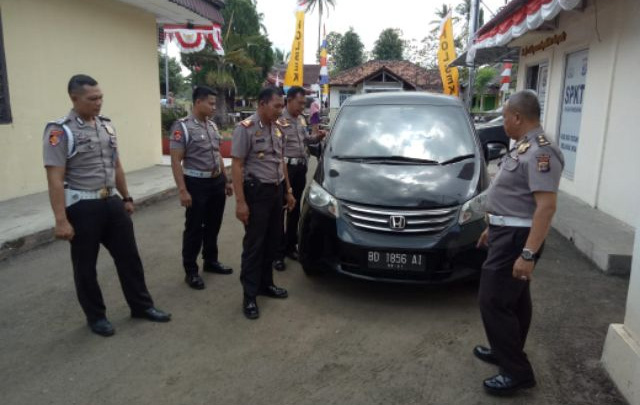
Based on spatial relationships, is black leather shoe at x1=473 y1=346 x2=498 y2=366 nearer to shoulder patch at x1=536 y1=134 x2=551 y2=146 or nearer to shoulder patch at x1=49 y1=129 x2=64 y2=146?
shoulder patch at x1=536 y1=134 x2=551 y2=146

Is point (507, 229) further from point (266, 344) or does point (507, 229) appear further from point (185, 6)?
point (185, 6)

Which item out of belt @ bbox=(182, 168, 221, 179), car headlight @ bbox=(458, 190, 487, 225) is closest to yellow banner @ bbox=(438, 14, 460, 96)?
car headlight @ bbox=(458, 190, 487, 225)

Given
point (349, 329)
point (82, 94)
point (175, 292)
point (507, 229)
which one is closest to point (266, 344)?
point (349, 329)

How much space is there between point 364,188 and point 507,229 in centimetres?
154

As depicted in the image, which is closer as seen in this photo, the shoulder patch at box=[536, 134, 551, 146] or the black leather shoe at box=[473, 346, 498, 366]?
the shoulder patch at box=[536, 134, 551, 146]

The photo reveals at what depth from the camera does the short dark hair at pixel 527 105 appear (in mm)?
2555

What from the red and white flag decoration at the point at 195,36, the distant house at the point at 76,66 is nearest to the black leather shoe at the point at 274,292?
the distant house at the point at 76,66

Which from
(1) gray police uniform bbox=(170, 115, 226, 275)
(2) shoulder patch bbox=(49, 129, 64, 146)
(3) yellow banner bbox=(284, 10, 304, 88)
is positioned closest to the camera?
(2) shoulder patch bbox=(49, 129, 64, 146)

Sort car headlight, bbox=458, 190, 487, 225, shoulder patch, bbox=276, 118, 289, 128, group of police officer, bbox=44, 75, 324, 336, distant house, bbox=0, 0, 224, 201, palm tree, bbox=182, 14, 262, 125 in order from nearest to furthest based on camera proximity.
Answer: group of police officer, bbox=44, 75, 324, 336
car headlight, bbox=458, 190, 487, 225
shoulder patch, bbox=276, 118, 289, 128
distant house, bbox=0, 0, 224, 201
palm tree, bbox=182, 14, 262, 125

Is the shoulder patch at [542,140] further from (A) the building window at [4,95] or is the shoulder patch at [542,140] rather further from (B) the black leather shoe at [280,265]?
(A) the building window at [4,95]

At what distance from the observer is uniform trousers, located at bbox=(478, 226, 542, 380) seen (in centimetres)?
259

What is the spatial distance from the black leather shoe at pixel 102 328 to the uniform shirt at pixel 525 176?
2.67m

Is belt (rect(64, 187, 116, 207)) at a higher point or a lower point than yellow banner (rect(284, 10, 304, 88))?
lower

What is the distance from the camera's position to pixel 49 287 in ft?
14.1
